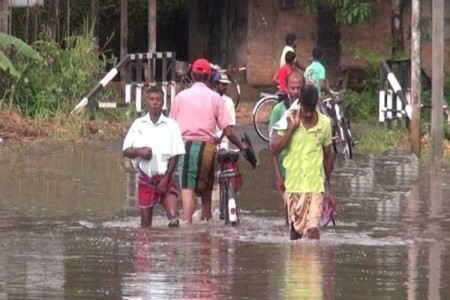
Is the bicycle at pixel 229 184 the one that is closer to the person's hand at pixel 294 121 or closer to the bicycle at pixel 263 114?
the person's hand at pixel 294 121

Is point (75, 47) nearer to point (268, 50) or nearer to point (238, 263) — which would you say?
point (268, 50)

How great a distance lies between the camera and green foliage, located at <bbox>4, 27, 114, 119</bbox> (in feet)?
67.9

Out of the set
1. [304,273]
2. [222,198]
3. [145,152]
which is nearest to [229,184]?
[222,198]

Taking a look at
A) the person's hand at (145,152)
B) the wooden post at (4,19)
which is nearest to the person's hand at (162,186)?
the person's hand at (145,152)

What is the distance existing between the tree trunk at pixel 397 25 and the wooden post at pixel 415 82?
4.93 m

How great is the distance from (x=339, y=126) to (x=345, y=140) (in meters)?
0.31

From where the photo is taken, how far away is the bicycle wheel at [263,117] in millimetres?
21453

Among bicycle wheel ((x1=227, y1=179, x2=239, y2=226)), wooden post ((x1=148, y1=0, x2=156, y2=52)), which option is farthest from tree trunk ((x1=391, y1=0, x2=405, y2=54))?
bicycle wheel ((x1=227, y1=179, x2=239, y2=226))

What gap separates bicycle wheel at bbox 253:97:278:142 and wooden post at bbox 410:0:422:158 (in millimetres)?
3015

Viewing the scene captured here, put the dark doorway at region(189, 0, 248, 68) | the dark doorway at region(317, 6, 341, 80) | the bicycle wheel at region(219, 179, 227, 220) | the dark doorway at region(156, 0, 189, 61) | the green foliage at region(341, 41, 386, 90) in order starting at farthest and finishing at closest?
1. the dark doorway at region(156, 0, 189, 61)
2. the dark doorway at region(189, 0, 248, 68)
3. the dark doorway at region(317, 6, 341, 80)
4. the green foliage at region(341, 41, 386, 90)
5. the bicycle wheel at region(219, 179, 227, 220)

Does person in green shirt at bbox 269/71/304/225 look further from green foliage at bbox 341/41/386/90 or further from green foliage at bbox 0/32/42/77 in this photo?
green foliage at bbox 341/41/386/90

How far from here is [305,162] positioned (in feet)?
37.7

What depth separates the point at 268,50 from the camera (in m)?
27.6

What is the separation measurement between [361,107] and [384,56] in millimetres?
1121
